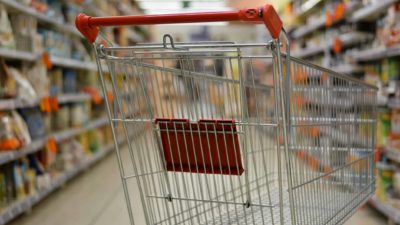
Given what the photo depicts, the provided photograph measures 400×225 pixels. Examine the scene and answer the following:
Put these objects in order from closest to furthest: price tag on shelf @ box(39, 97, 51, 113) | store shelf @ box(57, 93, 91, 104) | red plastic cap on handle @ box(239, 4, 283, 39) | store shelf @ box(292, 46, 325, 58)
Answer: red plastic cap on handle @ box(239, 4, 283, 39)
price tag on shelf @ box(39, 97, 51, 113)
store shelf @ box(57, 93, 91, 104)
store shelf @ box(292, 46, 325, 58)

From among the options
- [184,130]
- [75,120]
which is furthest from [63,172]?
[184,130]

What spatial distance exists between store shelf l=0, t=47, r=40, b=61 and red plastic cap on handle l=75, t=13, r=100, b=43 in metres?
1.54

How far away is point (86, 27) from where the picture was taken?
1.17m

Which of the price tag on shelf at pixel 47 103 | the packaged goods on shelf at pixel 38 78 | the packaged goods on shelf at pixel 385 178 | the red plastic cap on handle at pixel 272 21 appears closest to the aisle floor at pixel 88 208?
the packaged goods on shelf at pixel 385 178

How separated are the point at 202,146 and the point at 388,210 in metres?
1.83

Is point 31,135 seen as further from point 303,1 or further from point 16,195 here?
point 303,1

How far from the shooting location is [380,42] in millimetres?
2922

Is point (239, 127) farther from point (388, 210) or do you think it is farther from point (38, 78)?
point (38, 78)

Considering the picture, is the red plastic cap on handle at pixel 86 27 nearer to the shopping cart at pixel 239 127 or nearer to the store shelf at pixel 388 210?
the shopping cart at pixel 239 127

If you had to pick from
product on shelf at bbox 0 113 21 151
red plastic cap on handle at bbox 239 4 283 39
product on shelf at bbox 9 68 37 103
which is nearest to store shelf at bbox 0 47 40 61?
product on shelf at bbox 9 68 37 103

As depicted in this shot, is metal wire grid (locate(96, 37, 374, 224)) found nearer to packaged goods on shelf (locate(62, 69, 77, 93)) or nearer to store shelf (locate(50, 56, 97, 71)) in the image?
store shelf (locate(50, 56, 97, 71))

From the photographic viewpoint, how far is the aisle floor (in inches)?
105

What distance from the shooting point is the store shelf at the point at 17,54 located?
8.19ft

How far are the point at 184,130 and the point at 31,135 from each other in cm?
216
